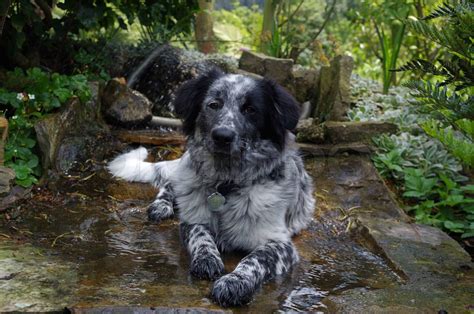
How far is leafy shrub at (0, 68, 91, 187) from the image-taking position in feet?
14.0

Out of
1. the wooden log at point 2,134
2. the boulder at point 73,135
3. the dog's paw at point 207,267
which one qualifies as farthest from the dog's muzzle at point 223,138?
the boulder at point 73,135

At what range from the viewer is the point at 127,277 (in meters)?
2.93

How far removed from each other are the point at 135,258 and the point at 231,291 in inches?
30.5

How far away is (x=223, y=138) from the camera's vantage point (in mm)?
3287

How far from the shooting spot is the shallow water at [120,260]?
105 inches

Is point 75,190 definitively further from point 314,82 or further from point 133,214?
point 314,82

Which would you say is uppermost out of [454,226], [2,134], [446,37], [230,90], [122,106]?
[446,37]

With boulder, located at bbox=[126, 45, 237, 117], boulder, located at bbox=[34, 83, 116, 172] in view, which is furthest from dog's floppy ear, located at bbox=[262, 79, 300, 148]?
boulder, located at bbox=[126, 45, 237, 117]

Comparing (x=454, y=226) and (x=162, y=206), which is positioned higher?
(x=162, y=206)

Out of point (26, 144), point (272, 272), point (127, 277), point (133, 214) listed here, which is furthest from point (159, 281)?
point (26, 144)

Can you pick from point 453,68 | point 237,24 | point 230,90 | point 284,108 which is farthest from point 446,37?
point 237,24

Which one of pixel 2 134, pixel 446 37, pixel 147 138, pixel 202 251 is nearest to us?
pixel 446 37

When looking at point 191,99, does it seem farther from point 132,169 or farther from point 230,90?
point 132,169

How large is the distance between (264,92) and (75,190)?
170 centimetres
